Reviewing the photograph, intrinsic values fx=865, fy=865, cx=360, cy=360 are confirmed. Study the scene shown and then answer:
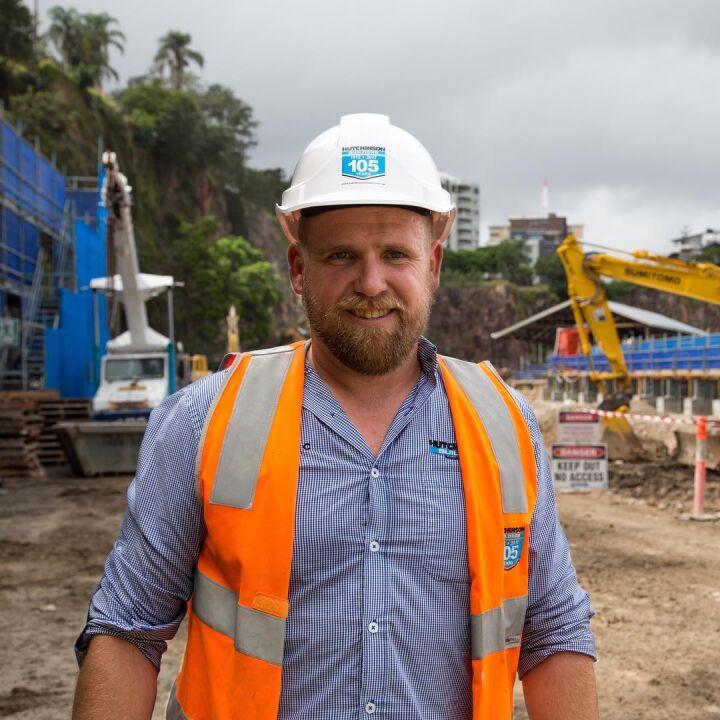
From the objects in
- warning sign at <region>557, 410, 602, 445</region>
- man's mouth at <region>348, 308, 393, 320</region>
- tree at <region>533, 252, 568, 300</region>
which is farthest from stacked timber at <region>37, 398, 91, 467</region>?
tree at <region>533, 252, 568, 300</region>

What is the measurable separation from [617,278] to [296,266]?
56.5ft

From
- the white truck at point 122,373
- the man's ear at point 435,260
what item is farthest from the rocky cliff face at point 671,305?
the man's ear at point 435,260

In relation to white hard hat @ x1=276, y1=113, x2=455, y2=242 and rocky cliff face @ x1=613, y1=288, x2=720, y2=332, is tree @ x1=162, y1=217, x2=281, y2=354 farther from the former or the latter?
white hard hat @ x1=276, y1=113, x2=455, y2=242

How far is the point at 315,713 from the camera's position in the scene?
5.70 feet

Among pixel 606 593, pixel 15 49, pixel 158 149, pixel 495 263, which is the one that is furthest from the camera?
pixel 495 263

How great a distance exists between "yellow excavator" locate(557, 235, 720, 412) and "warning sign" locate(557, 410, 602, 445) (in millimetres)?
5589

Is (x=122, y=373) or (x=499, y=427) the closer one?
(x=499, y=427)

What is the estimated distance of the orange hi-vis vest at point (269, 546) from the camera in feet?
5.70

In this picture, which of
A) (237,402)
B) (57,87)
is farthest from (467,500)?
(57,87)

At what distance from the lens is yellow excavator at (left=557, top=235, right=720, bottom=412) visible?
15.9 meters

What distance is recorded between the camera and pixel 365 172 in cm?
202

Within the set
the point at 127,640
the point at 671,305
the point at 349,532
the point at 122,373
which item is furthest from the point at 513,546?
the point at 671,305

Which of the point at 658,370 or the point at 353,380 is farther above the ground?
the point at 658,370

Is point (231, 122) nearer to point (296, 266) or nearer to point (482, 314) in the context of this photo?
point (482, 314)
